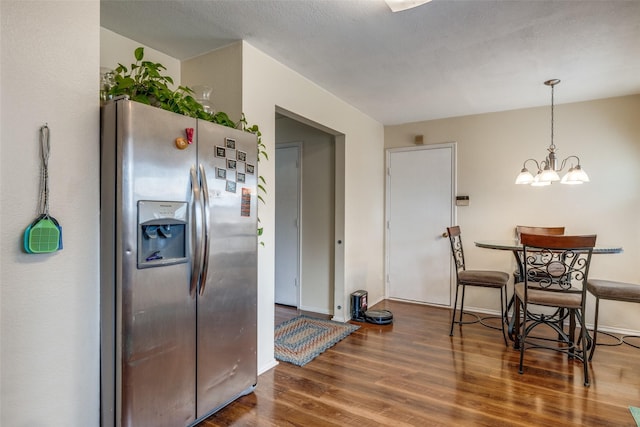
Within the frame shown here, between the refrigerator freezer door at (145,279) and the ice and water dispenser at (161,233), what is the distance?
0.6 inches

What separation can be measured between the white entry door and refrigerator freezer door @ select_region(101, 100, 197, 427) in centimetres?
335

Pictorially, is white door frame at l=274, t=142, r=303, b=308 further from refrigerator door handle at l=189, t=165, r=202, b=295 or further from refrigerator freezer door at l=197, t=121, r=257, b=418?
refrigerator door handle at l=189, t=165, r=202, b=295

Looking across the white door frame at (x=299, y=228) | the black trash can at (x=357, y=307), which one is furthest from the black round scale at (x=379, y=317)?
the white door frame at (x=299, y=228)

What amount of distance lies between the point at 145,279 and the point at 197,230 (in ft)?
1.14

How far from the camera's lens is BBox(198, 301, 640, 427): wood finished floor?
6.73 ft

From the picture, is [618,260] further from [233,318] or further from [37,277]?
[37,277]

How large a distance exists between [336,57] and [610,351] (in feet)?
11.3

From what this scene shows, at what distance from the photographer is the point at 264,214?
2682mm

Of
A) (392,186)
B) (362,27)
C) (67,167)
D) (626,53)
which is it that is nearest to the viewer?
(67,167)

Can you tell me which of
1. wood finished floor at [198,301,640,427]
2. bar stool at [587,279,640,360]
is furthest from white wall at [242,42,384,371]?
bar stool at [587,279,640,360]

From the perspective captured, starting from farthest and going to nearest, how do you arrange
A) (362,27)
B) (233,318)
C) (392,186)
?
(392,186), (362,27), (233,318)

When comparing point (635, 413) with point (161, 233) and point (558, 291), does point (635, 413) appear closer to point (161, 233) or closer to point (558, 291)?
point (558, 291)

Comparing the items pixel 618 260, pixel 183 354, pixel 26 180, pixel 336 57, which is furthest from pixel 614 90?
pixel 26 180

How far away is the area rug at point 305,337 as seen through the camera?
292 centimetres
